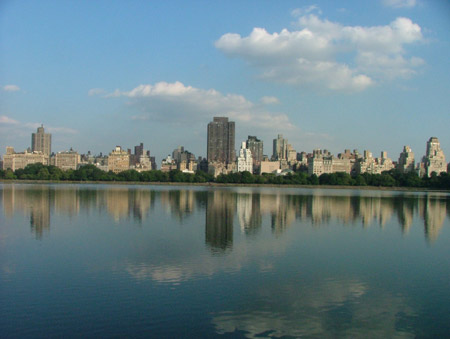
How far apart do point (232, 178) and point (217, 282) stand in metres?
112

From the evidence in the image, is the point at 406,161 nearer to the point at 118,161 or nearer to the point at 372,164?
the point at 372,164

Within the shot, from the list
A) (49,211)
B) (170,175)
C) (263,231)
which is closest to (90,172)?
(170,175)

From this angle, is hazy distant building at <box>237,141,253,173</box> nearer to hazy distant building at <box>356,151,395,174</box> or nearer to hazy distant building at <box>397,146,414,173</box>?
hazy distant building at <box>356,151,395,174</box>

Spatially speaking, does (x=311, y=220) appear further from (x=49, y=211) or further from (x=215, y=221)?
(x=49, y=211)

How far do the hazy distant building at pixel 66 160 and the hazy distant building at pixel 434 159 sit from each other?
13539 cm

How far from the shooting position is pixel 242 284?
1191cm

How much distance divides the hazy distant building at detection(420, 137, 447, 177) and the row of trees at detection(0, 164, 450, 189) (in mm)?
45565

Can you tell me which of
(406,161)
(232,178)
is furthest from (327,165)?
(232,178)

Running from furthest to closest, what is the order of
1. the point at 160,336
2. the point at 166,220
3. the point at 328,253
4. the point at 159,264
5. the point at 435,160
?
the point at 435,160, the point at 166,220, the point at 328,253, the point at 159,264, the point at 160,336

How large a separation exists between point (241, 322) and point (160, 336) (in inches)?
67.9

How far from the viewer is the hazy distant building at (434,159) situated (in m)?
163

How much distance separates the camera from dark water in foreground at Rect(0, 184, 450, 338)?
9141 mm

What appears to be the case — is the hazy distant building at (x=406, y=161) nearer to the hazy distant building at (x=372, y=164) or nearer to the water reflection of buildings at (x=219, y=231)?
the hazy distant building at (x=372, y=164)

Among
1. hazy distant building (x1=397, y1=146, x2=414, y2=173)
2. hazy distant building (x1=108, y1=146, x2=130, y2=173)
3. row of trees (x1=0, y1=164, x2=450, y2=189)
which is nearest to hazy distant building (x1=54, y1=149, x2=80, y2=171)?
hazy distant building (x1=108, y1=146, x2=130, y2=173)
